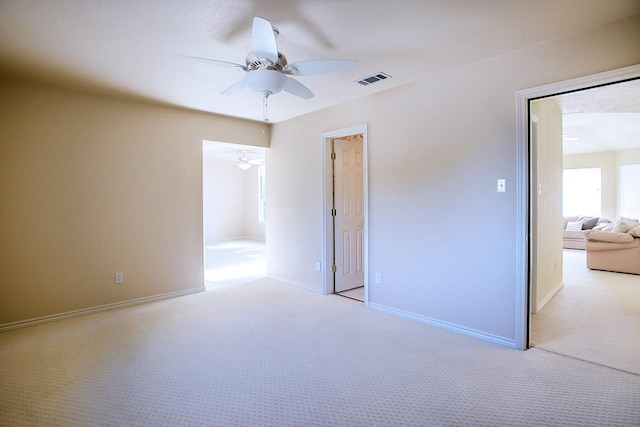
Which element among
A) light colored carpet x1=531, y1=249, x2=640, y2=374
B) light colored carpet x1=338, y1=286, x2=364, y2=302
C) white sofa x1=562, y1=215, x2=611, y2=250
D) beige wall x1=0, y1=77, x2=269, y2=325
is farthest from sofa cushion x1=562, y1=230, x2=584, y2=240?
beige wall x1=0, y1=77, x2=269, y2=325

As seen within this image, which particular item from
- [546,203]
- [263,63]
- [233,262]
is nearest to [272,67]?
[263,63]

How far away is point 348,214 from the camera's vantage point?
472 centimetres

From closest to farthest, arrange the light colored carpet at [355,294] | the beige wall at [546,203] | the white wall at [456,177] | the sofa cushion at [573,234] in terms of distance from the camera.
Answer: the white wall at [456,177]
the beige wall at [546,203]
the light colored carpet at [355,294]
the sofa cushion at [573,234]

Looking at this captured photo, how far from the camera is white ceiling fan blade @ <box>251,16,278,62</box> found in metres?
1.77

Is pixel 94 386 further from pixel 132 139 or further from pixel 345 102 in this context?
pixel 345 102

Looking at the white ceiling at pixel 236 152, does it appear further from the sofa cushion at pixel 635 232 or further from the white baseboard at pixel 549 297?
the sofa cushion at pixel 635 232

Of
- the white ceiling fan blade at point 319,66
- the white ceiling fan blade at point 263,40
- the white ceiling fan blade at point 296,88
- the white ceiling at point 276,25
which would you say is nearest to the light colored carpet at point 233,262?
the white ceiling at point 276,25

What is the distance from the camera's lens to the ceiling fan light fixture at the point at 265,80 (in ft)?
6.89

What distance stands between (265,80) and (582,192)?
10776mm

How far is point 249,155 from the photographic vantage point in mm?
7953

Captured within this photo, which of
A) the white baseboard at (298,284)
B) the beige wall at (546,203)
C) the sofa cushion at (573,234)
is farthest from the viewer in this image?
the sofa cushion at (573,234)

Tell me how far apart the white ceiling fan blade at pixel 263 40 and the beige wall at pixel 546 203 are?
2.67 meters

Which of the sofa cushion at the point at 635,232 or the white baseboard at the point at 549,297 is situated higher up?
the sofa cushion at the point at 635,232

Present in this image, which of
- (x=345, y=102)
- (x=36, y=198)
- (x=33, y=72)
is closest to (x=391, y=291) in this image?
(x=345, y=102)
